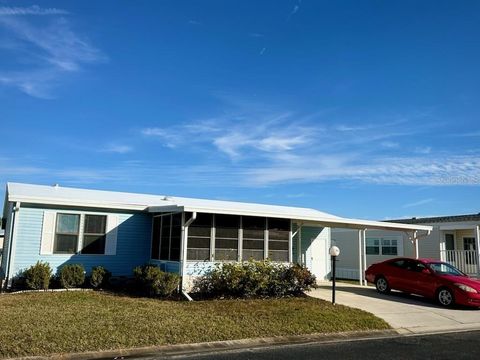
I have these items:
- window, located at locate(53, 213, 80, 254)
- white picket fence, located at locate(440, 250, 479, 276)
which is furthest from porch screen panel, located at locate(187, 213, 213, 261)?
white picket fence, located at locate(440, 250, 479, 276)

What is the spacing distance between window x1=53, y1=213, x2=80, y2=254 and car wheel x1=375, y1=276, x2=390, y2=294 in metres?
10.9

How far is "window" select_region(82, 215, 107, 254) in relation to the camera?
15930 millimetres

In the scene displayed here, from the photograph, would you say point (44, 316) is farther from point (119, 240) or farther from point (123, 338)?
point (119, 240)

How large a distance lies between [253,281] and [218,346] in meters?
5.45

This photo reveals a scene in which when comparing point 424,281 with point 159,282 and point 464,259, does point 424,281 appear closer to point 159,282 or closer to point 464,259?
point 159,282

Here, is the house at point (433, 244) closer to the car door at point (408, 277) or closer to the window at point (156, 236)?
the car door at point (408, 277)

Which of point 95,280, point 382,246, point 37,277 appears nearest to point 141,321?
point 95,280

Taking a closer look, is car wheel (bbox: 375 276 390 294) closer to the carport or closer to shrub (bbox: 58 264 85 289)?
the carport

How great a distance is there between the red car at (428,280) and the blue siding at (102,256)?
869 centimetres

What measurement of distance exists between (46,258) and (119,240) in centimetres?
248

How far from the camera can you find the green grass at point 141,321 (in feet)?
26.5

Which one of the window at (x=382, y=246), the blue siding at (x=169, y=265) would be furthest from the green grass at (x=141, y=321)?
the window at (x=382, y=246)

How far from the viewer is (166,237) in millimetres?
15867

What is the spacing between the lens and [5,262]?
50.7 feet
